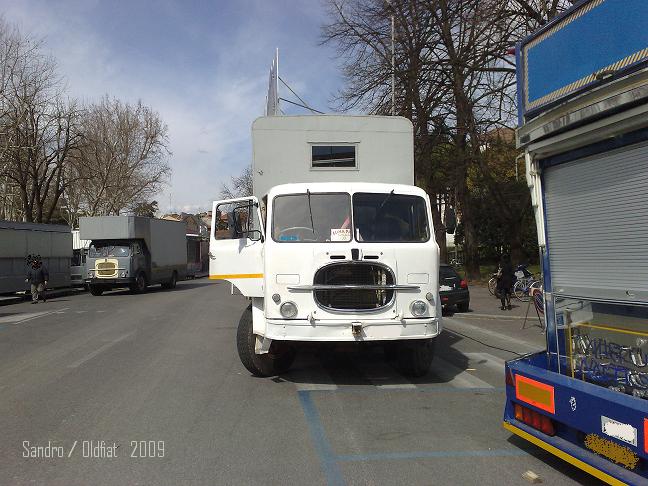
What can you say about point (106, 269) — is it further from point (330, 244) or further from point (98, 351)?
point (330, 244)

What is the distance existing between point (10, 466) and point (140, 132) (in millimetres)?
47171

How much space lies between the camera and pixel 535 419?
455cm

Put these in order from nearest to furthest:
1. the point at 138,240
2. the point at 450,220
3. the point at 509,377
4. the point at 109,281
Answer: the point at 509,377 < the point at 450,220 < the point at 109,281 < the point at 138,240

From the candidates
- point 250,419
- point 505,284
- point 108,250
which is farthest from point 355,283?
point 108,250

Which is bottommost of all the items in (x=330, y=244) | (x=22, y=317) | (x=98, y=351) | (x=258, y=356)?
(x=98, y=351)

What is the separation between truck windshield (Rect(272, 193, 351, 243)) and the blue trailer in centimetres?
272

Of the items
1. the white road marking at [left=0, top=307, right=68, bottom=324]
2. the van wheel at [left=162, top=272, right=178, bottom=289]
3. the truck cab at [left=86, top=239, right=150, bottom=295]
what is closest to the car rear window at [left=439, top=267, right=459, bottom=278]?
the white road marking at [left=0, top=307, right=68, bottom=324]

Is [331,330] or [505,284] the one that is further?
[505,284]

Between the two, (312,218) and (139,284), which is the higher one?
(312,218)

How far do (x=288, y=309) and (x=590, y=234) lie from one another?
3452 millimetres

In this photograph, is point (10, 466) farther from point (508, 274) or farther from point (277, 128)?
point (508, 274)

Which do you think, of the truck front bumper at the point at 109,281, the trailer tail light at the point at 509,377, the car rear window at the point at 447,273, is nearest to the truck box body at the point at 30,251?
the truck front bumper at the point at 109,281

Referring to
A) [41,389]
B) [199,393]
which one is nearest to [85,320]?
[41,389]

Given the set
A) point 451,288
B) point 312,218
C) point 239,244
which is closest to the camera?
point 312,218
